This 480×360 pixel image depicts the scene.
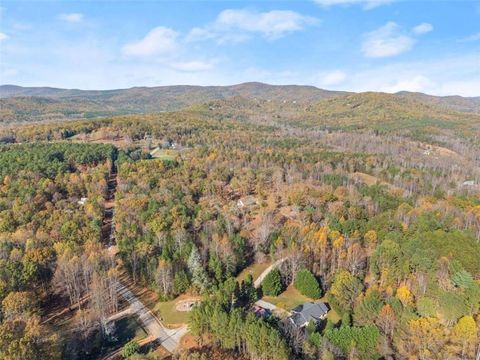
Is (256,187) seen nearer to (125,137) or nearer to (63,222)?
(63,222)

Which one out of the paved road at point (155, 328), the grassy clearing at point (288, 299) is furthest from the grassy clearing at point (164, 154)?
the grassy clearing at point (288, 299)

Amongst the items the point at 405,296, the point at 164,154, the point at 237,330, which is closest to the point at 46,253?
the point at 237,330

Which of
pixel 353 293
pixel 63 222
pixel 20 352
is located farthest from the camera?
pixel 63 222

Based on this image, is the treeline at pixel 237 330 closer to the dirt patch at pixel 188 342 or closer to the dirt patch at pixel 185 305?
the dirt patch at pixel 188 342

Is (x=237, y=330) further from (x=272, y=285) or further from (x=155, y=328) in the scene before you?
(x=272, y=285)

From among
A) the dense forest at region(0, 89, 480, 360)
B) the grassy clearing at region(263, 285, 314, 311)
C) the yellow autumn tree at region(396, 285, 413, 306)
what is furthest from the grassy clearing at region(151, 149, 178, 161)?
the yellow autumn tree at region(396, 285, 413, 306)

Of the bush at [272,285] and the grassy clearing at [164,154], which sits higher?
the grassy clearing at [164,154]

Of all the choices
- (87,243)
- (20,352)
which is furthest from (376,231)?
(20,352)
